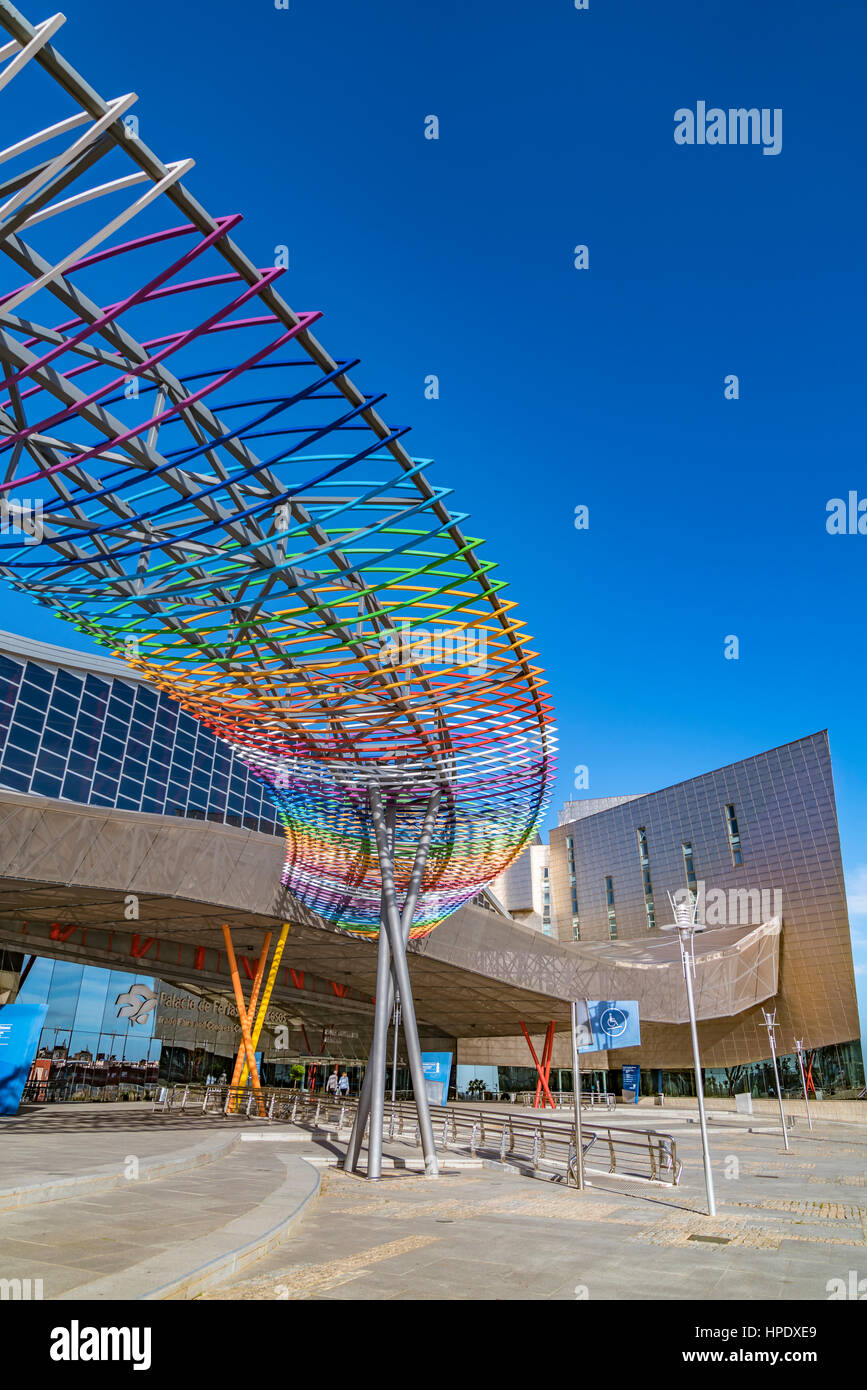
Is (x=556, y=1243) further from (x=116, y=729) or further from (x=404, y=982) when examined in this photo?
(x=116, y=729)

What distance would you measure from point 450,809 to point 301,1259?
1107 cm

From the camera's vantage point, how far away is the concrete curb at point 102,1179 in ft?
31.0

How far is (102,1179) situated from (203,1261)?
18.8ft

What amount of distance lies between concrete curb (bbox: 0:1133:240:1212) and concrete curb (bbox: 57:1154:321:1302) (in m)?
2.43

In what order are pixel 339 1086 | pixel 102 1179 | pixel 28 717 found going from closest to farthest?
pixel 102 1179
pixel 28 717
pixel 339 1086

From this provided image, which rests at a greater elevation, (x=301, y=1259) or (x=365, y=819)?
(x=365, y=819)

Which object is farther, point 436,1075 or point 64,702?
point 64,702

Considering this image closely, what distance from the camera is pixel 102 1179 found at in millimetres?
11289

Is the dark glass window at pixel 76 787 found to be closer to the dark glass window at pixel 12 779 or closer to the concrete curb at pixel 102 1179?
the dark glass window at pixel 12 779

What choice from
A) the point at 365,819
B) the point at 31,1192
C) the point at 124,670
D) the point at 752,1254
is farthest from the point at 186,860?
the point at 124,670

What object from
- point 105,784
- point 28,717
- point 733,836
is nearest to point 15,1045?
point 28,717

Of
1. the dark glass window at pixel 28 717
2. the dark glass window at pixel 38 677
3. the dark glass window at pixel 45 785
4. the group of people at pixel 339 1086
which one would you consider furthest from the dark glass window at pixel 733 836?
the dark glass window at pixel 28 717
